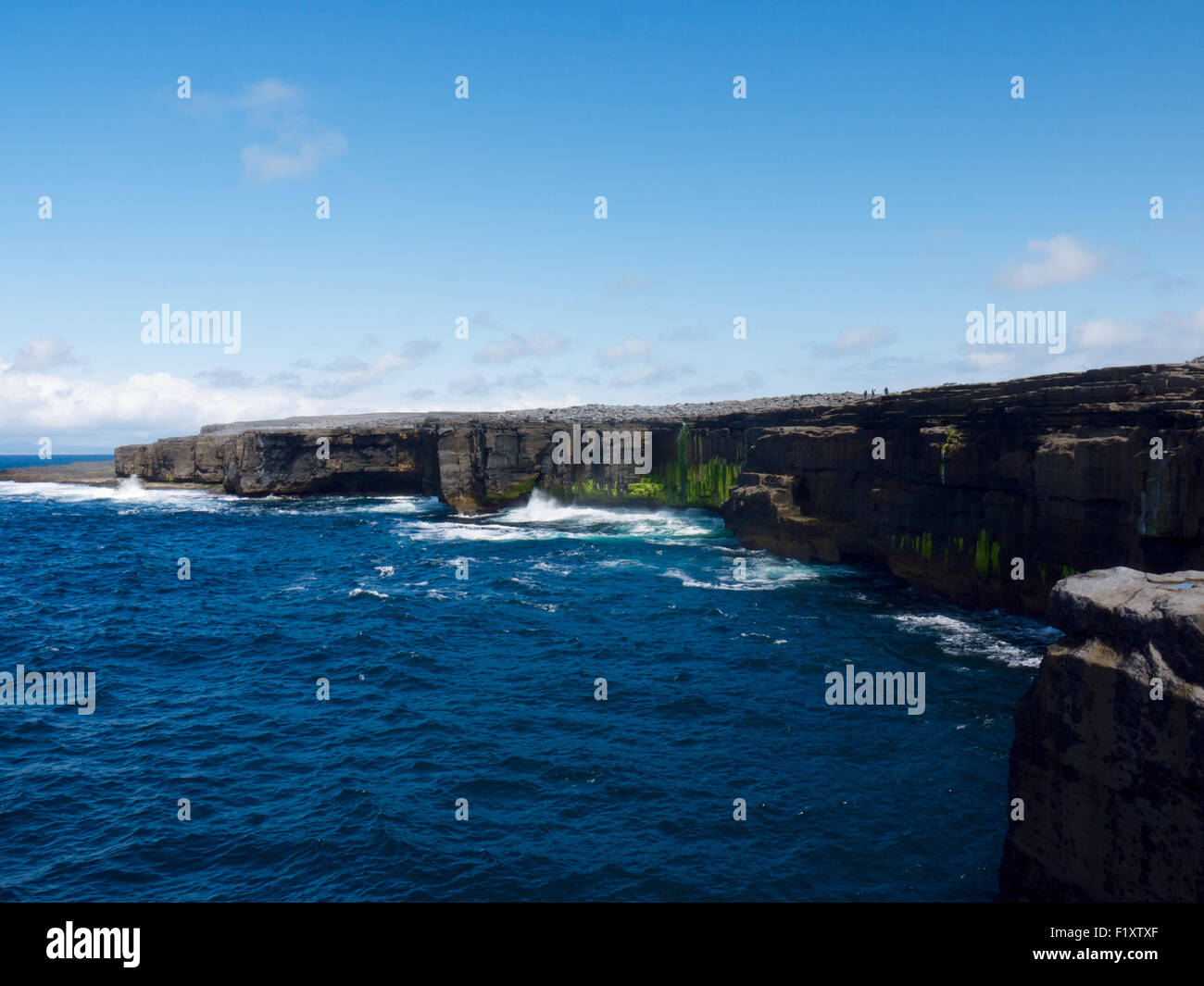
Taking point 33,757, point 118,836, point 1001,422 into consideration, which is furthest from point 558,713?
point 1001,422

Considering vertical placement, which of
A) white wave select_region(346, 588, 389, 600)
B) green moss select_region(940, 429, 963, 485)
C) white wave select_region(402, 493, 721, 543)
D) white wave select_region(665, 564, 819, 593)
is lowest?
white wave select_region(346, 588, 389, 600)

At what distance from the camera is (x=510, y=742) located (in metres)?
22.8

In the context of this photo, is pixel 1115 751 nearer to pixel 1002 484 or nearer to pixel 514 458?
pixel 1002 484

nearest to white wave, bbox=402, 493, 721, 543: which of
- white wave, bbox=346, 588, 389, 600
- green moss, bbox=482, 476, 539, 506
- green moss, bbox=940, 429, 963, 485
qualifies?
green moss, bbox=482, 476, 539, 506

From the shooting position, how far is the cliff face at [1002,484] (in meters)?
25.7

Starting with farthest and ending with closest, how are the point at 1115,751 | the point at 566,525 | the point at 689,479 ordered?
the point at 689,479 < the point at 566,525 < the point at 1115,751

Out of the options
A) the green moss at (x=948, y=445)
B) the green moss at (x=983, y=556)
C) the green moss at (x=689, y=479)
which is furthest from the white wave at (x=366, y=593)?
the green moss at (x=689, y=479)

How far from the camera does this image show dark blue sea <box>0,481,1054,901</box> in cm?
1636

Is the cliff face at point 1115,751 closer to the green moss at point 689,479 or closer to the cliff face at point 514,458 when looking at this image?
the cliff face at point 514,458

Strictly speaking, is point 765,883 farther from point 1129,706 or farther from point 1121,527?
point 1121,527

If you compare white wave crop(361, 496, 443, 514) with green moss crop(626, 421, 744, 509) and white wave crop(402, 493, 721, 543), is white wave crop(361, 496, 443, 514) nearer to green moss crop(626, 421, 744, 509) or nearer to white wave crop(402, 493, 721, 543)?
white wave crop(402, 493, 721, 543)

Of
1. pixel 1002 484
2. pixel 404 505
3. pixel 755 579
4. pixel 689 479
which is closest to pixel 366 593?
pixel 755 579

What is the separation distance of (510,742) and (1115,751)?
16.3 metres

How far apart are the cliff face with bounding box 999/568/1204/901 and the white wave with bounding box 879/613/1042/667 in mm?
15969
